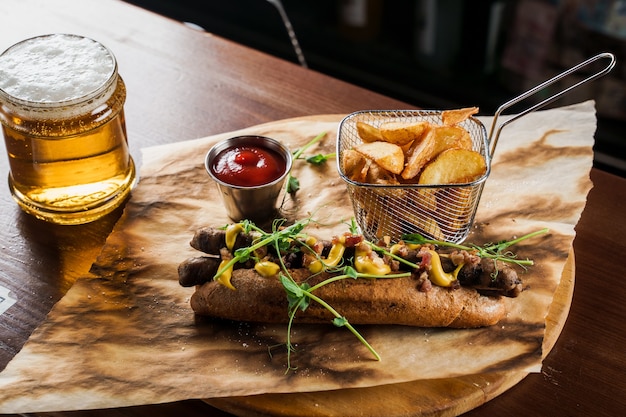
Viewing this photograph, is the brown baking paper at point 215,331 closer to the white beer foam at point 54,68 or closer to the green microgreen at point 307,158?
the green microgreen at point 307,158

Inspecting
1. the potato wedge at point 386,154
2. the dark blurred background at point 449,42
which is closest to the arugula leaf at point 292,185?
the potato wedge at point 386,154

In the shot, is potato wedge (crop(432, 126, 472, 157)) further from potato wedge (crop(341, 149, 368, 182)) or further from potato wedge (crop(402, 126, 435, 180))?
potato wedge (crop(341, 149, 368, 182))

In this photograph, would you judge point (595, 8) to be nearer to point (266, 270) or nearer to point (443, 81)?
point (443, 81)

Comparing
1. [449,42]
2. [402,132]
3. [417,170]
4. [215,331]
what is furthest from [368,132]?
[449,42]

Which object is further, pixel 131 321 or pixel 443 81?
pixel 443 81

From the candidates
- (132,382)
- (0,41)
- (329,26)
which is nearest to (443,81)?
(329,26)
